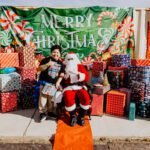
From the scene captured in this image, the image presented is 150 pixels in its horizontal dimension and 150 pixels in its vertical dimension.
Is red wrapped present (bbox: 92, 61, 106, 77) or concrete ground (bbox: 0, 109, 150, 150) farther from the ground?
red wrapped present (bbox: 92, 61, 106, 77)

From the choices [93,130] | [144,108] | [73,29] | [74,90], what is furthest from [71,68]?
[73,29]

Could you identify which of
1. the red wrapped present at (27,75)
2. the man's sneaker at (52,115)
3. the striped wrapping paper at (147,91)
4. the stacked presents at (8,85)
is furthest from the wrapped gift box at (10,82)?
the striped wrapping paper at (147,91)

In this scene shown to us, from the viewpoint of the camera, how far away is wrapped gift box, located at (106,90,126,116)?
5379mm

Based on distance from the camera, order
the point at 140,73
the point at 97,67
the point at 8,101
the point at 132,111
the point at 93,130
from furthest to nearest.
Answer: the point at 97,67 → the point at 8,101 → the point at 140,73 → the point at 132,111 → the point at 93,130

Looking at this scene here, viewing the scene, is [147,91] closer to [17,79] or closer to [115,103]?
[115,103]

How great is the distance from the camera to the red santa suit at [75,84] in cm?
488

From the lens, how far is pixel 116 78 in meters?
6.03

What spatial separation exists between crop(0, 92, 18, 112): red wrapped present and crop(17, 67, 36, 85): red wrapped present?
443mm

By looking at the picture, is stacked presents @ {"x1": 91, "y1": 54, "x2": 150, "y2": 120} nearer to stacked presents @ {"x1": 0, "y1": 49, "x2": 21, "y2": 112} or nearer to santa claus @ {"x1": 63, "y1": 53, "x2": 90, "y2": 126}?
santa claus @ {"x1": 63, "y1": 53, "x2": 90, "y2": 126}

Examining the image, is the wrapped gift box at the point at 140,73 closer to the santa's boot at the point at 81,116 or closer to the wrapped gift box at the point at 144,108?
the wrapped gift box at the point at 144,108

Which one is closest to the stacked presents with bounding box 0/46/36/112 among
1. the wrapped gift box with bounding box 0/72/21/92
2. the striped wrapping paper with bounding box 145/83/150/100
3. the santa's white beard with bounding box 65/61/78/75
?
the wrapped gift box with bounding box 0/72/21/92

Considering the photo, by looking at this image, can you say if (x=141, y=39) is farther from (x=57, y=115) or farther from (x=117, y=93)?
(x=57, y=115)

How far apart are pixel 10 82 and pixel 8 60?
0.77 m

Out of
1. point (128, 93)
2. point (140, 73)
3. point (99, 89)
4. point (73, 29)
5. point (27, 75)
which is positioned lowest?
point (128, 93)
